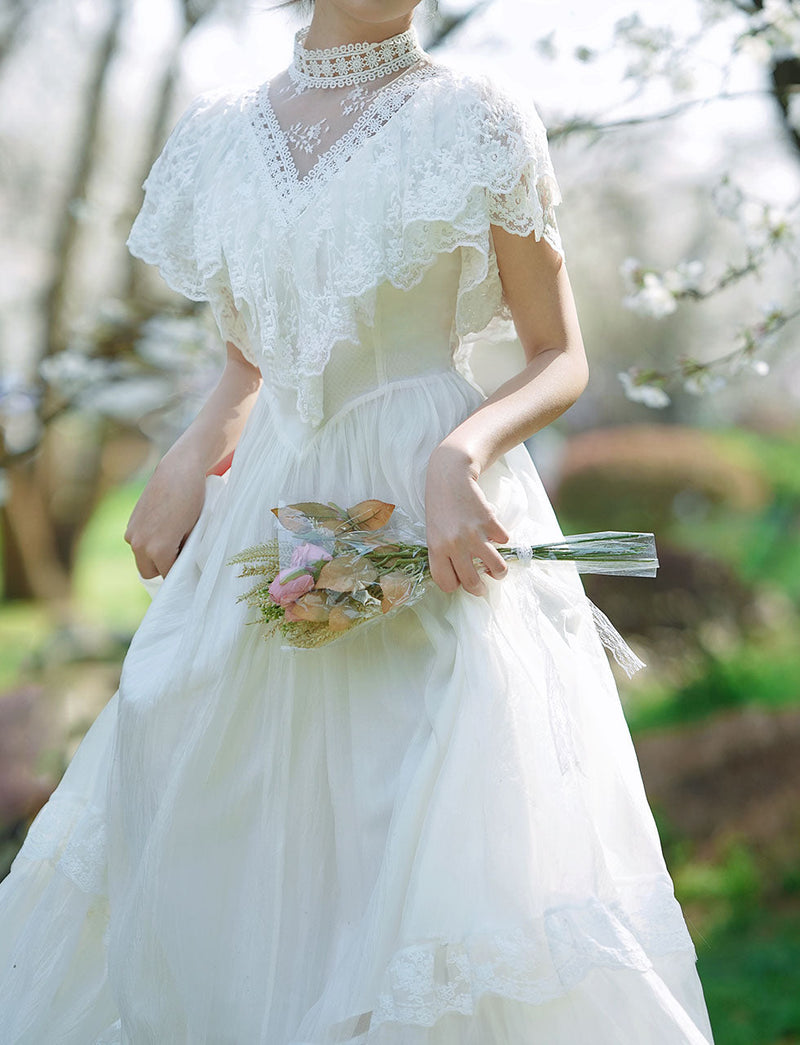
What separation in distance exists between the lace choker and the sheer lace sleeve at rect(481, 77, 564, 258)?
0.18m

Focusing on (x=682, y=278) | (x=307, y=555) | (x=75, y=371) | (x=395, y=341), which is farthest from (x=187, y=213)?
(x=75, y=371)

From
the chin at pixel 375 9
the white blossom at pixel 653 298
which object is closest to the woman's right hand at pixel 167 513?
the chin at pixel 375 9

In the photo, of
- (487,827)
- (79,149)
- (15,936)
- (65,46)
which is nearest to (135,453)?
(79,149)

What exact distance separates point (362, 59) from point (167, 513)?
0.69 m

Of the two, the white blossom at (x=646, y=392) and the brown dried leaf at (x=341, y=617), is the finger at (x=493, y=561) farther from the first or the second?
the white blossom at (x=646, y=392)

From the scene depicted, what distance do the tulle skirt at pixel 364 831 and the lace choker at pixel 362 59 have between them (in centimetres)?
42

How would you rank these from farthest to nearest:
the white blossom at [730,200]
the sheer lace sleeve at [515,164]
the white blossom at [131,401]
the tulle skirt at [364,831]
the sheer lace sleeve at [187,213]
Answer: the white blossom at [131,401], the white blossom at [730,200], the sheer lace sleeve at [187,213], the sheer lace sleeve at [515,164], the tulle skirt at [364,831]

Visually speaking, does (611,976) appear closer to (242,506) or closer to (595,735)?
(595,735)

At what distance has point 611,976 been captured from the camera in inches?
52.0

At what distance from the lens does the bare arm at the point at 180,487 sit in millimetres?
1718

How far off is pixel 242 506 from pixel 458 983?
69 centimetres

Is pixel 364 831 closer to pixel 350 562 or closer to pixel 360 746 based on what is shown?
pixel 360 746

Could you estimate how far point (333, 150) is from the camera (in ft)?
5.06

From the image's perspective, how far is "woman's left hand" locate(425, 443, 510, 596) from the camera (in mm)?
1384
